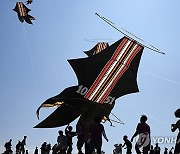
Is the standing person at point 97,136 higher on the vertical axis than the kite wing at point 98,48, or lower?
lower

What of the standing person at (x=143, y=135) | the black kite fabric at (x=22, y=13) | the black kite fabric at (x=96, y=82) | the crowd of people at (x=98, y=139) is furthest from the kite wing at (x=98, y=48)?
the standing person at (x=143, y=135)

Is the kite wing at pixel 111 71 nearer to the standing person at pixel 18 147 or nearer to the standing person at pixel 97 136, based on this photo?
the standing person at pixel 18 147

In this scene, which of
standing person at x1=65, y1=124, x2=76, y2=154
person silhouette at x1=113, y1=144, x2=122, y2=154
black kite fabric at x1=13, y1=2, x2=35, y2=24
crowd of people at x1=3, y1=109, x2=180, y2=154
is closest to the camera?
crowd of people at x1=3, y1=109, x2=180, y2=154

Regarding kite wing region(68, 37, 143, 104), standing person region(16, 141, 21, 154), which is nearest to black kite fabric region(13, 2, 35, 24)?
kite wing region(68, 37, 143, 104)

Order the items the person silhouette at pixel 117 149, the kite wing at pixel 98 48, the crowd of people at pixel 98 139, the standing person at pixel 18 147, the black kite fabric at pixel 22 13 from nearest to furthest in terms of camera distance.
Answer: the crowd of people at pixel 98 139 → the person silhouette at pixel 117 149 → the black kite fabric at pixel 22 13 → the standing person at pixel 18 147 → the kite wing at pixel 98 48

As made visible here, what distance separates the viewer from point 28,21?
90.1ft

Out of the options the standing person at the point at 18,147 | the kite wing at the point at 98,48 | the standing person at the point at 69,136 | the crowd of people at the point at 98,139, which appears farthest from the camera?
the kite wing at the point at 98,48

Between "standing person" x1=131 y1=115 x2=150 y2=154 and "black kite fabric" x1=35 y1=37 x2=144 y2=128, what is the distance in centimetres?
1222

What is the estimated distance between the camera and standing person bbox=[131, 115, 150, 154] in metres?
11.9

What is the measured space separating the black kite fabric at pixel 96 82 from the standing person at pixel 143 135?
40.1ft

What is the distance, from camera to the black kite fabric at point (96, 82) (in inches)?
976

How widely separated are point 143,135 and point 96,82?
1261cm

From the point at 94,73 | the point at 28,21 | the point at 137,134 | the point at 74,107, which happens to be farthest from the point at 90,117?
the point at 137,134

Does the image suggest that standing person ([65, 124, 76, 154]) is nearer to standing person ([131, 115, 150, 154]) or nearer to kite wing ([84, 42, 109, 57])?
standing person ([131, 115, 150, 154])
